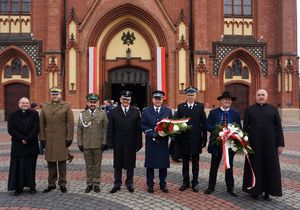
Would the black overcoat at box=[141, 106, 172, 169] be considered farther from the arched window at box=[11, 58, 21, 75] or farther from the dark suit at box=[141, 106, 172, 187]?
the arched window at box=[11, 58, 21, 75]

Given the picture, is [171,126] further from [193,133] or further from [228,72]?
[228,72]

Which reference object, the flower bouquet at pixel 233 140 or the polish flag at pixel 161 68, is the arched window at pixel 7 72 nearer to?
the polish flag at pixel 161 68

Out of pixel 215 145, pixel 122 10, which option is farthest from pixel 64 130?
pixel 122 10

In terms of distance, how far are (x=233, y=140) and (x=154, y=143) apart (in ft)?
5.13

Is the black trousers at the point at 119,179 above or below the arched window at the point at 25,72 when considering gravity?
below

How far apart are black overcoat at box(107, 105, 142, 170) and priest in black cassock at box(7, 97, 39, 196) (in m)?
1.52

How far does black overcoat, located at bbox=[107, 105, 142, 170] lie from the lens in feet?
22.1

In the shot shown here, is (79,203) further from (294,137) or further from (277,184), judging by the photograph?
(294,137)

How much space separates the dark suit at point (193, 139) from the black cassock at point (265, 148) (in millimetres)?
1022

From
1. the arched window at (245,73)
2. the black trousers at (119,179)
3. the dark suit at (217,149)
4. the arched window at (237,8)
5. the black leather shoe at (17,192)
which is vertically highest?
the arched window at (237,8)

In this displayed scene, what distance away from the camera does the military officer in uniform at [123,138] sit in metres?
6.75

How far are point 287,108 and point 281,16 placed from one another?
6843mm

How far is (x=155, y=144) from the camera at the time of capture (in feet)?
22.0

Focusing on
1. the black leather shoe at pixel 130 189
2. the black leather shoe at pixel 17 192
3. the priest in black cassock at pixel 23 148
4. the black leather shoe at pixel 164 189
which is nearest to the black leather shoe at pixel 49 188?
the priest in black cassock at pixel 23 148
